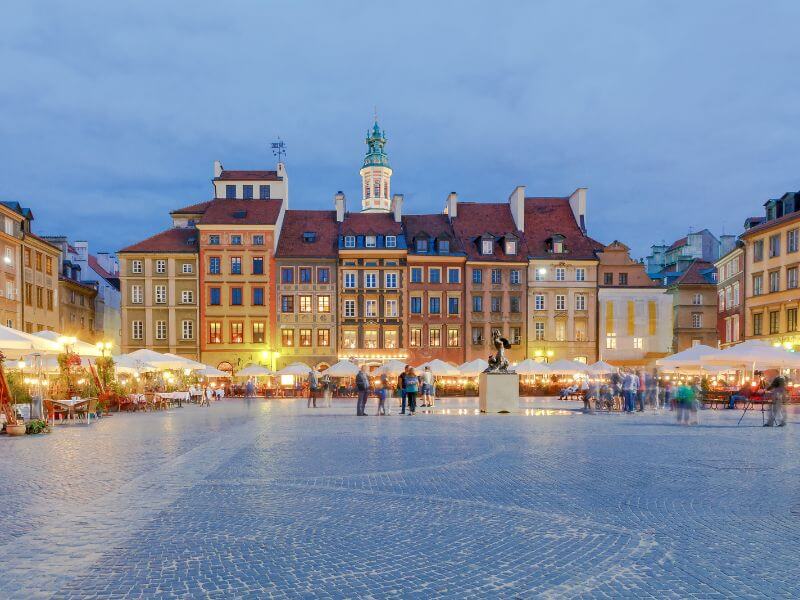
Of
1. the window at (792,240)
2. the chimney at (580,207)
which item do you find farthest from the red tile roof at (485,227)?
the window at (792,240)

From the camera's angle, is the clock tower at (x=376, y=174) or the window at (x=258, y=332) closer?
the window at (x=258, y=332)

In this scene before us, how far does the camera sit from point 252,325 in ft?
182

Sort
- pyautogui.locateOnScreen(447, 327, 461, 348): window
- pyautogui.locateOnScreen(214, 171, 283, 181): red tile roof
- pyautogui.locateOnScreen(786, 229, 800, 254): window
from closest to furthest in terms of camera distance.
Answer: pyautogui.locateOnScreen(786, 229, 800, 254): window
pyautogui.locateOnScreen(447, 327, 461, 348): window
pyautogui.locateOnScreen(214, 171, 283, 181): red tile roof

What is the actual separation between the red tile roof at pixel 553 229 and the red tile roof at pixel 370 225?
1105 centimetres

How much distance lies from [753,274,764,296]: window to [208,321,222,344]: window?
1531 inches

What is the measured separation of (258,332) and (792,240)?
37.6 meters

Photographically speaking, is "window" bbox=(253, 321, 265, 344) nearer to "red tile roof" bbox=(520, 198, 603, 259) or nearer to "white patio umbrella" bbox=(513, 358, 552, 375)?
"red tile roof" bbox=(520, 198, 603, 259)

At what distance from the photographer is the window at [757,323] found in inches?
1933

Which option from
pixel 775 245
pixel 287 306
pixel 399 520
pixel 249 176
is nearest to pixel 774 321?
pixel 775 245

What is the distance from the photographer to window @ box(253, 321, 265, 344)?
182 feet

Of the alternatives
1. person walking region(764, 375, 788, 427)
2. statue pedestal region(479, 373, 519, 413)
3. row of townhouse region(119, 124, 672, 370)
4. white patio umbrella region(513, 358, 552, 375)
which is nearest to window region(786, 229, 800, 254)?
row of townhouse region(119, 124, 672, 370)

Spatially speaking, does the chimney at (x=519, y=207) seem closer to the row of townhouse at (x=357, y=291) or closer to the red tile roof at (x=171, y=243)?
the row of townhouse at (x=357, y=291)

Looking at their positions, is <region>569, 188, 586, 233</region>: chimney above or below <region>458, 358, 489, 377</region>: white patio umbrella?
above

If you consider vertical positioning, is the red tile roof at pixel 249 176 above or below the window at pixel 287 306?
above
